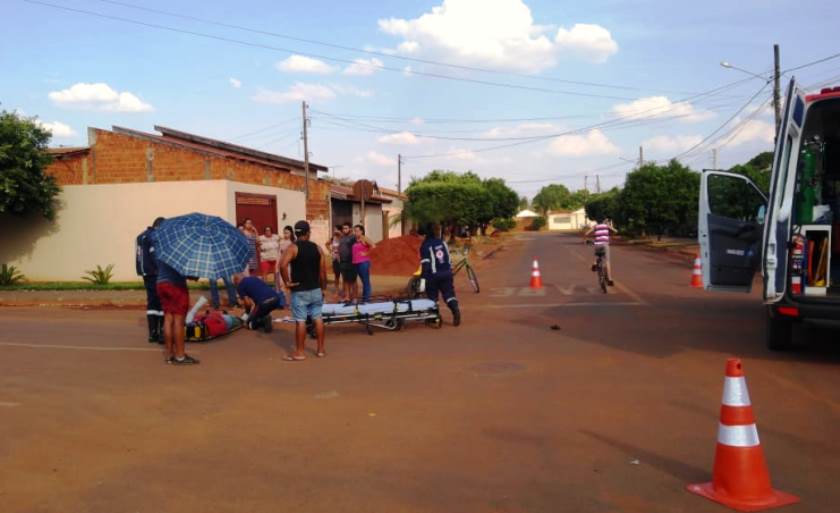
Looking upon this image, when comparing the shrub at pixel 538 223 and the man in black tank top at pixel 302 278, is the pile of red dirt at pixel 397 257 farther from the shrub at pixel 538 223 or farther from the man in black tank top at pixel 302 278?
the shrub at pixel 538 223

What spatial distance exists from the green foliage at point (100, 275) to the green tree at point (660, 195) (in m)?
36.5

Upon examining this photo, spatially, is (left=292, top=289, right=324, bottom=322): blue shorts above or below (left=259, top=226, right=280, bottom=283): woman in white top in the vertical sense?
below

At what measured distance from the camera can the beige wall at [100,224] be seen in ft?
68.5

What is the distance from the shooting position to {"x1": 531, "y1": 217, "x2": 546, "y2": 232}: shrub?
123m

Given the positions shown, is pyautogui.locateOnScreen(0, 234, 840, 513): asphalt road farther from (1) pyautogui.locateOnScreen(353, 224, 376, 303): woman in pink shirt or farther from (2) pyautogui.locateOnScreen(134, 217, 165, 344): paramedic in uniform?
(1) pyautogui.locateOnScreen(353, 224, 376, 303): woman in pink shirt

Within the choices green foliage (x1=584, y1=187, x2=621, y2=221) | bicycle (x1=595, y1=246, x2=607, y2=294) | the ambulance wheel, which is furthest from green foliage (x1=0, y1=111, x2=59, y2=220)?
green foliage (x1=584, y1=187, x2=621, y2=221)

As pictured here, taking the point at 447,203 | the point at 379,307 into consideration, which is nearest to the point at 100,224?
the point at 379,307

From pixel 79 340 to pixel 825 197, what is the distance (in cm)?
1118

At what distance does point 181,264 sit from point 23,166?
13553mm

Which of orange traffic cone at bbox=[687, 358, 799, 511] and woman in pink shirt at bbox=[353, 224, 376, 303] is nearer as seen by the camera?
orange traffic cone at bbox=[687, 358, 799, 511]

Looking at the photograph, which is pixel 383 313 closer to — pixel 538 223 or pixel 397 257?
pixel 397 257

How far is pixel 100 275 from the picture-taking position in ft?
64.9

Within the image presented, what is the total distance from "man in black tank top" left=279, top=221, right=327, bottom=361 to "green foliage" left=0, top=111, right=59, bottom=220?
13417mm

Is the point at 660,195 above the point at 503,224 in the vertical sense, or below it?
above
